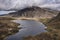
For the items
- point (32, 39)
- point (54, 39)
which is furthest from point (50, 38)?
point (32, 39)

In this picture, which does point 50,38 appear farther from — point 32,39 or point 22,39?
point 22,39

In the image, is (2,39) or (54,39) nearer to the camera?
(54,39)

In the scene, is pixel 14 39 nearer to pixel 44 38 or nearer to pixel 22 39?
pixel 22 39

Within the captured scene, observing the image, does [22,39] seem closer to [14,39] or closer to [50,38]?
[14,39]

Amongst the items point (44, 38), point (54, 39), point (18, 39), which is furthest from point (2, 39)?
point (54, 39)

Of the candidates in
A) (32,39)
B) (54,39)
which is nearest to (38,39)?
(32,39)

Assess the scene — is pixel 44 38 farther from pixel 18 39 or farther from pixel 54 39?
pixel 18 39
